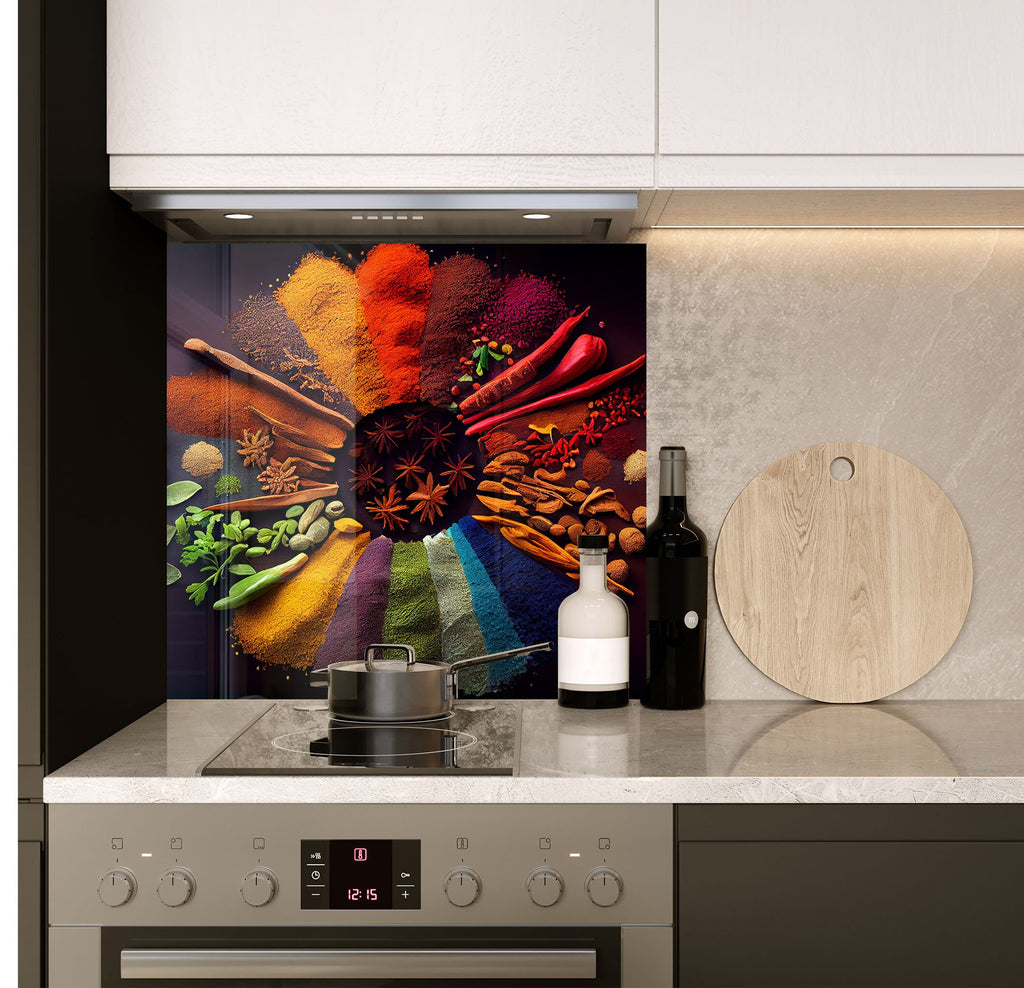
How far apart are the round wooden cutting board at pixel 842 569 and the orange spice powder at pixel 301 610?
2.26 ft

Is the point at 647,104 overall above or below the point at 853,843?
above

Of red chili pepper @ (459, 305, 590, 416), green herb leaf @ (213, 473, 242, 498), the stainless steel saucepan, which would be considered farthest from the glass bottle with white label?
green herb leaf @ (213, 473, 242, 498)

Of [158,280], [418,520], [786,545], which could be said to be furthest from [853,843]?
[158,280]

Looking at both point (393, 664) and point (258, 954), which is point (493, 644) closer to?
point (393, 664)

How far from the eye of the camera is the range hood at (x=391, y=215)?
1524 millimetres

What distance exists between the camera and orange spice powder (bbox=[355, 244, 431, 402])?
1849 millimetres

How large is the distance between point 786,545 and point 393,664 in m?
0.74

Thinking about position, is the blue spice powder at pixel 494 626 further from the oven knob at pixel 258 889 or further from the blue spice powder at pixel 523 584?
the oven knob at pixel 258 889

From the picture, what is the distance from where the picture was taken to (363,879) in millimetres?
1275

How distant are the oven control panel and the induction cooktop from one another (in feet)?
0.19

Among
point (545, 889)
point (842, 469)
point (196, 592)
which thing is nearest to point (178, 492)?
point (196, 592)

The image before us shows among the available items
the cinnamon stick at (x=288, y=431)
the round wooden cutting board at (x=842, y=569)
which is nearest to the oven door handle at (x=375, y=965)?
the round wooden cutting board at (x=842, y=569)

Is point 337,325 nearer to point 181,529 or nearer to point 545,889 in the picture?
point 181,529

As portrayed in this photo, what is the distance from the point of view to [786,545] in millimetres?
1833
